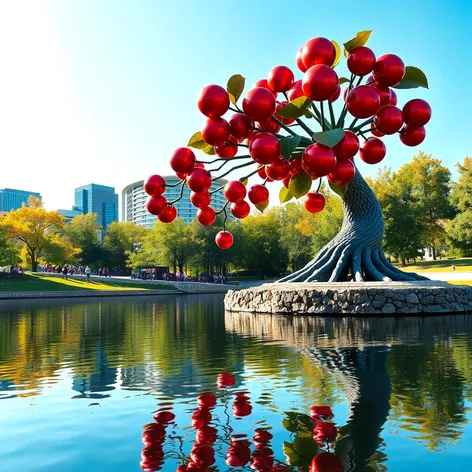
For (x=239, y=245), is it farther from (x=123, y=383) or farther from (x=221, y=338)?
(x=123, y=383)

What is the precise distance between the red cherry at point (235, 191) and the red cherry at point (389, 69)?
4.62 feet

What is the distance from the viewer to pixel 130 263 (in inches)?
2475

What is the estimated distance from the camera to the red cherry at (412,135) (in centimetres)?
387

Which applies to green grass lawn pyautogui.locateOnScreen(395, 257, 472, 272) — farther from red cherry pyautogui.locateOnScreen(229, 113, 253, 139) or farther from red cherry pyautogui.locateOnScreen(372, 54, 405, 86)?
red cherry pyautogui.locateOnScreen(229, 113, 253, 139)

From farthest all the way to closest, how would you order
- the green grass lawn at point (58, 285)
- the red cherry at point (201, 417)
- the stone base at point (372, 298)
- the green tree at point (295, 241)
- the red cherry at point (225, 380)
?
the green tree at point (295, 241)
the green grass lawn at point (58, 285)
the stone base at point (372, 298)
the red cherry at point (225, 380)
the red cherry at point (201, 417)

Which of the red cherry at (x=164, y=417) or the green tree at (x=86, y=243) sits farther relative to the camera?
the green tree at (x=86, y=243)

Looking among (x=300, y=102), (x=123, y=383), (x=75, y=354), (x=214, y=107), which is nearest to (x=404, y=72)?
(x=300, y=102)

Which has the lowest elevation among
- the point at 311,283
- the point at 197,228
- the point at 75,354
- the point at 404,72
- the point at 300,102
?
the point at 75,354

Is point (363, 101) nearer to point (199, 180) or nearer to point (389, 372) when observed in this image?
point (199, 180)

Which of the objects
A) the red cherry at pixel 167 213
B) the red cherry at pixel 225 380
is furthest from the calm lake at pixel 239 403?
the red cherry at pixel 167 213

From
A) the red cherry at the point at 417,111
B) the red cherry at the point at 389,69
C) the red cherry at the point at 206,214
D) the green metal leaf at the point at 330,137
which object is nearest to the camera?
the green metal leaf at the point at 330,137

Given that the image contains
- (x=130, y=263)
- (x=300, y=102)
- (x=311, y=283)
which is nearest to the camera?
(x=300, y=102)

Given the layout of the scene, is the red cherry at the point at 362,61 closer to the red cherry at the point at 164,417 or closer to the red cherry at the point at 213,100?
the red cherry at the point at 213,100

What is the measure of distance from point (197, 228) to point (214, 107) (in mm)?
53818
